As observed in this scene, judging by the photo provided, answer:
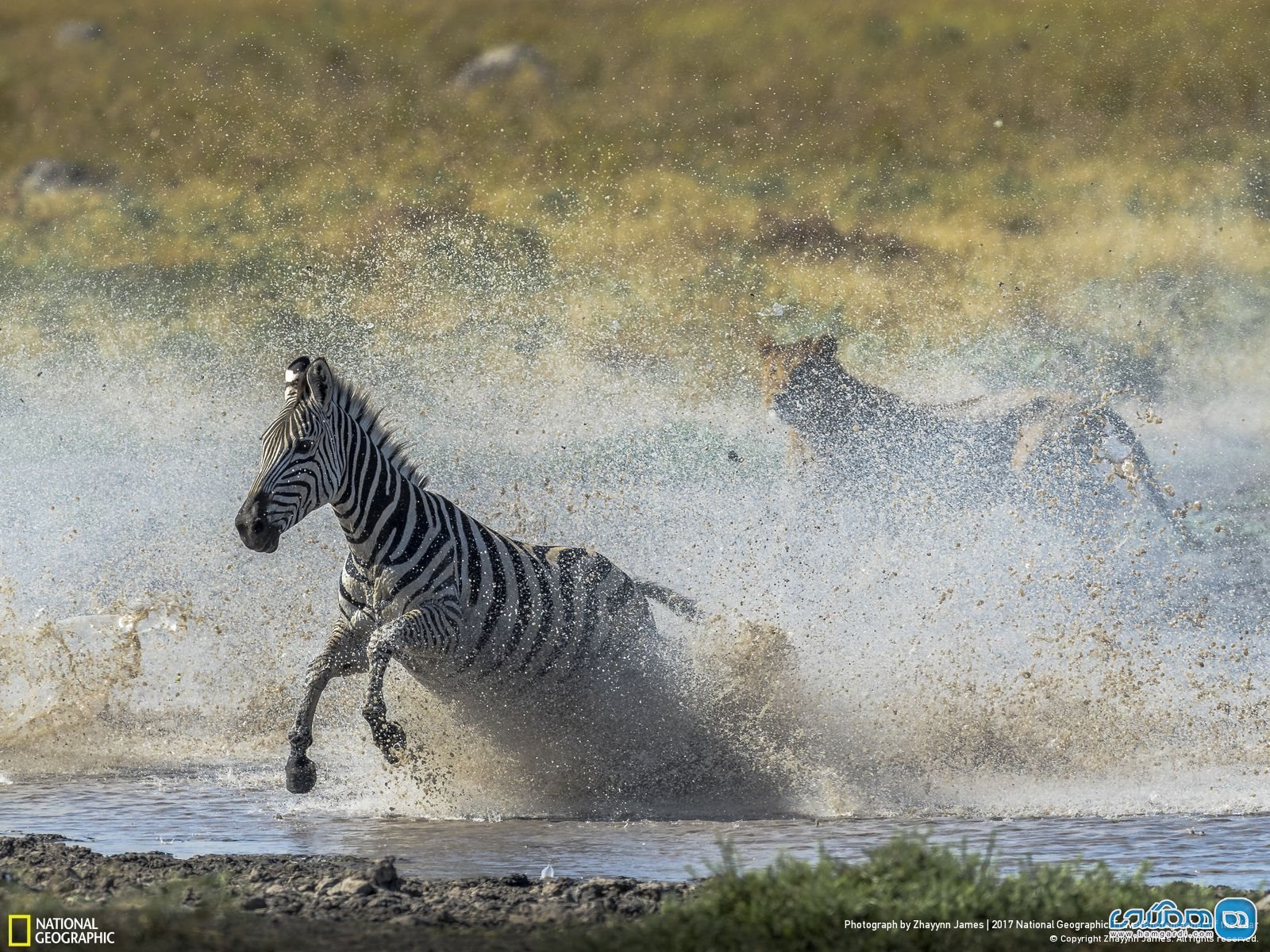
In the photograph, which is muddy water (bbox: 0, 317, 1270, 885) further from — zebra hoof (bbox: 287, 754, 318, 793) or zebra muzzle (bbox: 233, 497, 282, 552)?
zebra muzzle (bbox: 233, 497, 282, 552)

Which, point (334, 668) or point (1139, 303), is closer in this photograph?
point (334, 668)

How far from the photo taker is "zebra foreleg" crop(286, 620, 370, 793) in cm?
778

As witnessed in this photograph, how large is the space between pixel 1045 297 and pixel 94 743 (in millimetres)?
18870

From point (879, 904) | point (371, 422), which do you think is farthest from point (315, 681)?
point (879, 904)

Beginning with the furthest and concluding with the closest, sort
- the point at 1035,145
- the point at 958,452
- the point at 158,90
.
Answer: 1. the point at 158,90
2. the point at 1035,145
3. the point at 958,452

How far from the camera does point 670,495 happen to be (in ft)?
61.8

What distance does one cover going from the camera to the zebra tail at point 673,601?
9.67m

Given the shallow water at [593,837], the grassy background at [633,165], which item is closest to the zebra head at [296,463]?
the shallow water at [593,837]

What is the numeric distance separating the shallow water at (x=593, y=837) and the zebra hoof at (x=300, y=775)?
0.23 metres

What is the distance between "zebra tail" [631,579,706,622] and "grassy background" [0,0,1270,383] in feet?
52.2

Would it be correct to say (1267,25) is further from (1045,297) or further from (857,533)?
(857,533)

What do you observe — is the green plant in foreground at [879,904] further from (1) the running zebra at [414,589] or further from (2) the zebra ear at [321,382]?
(2) the zebra ear at [321,382]

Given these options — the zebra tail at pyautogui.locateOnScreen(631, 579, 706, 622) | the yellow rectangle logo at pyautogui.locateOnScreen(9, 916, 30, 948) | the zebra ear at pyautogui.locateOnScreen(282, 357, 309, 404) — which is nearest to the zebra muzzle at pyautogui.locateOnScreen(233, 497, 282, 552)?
the zebra ear at pyautogui.locateOnScreen(282, 357, 309, 404)


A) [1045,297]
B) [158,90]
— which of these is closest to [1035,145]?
[1045,297]
